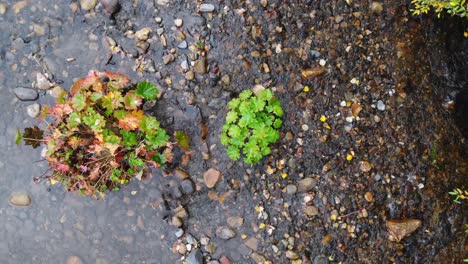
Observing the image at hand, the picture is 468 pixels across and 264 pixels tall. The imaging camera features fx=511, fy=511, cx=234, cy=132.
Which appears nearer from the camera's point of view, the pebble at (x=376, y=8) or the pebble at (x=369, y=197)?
the pebble at (x=369, y=197)

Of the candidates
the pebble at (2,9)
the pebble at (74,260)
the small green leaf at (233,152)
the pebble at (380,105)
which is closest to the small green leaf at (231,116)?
the small green leaf at (233,152)

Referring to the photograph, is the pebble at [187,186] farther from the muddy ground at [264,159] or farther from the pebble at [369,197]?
the pebble at [369,197]

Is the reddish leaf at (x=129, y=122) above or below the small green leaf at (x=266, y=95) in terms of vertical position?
→ below

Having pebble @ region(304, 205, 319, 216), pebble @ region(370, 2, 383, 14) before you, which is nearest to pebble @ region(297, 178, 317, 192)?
pebble @ region(304, 205, 319, 216)

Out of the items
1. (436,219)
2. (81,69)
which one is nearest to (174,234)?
(81,69)

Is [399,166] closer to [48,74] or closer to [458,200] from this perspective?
[458,200]

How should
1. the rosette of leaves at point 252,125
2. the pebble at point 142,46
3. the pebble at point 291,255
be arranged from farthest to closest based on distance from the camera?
the pebble at point 142,46 < the pebble at point 291,255 < the rosette of leaves at point 252,125
